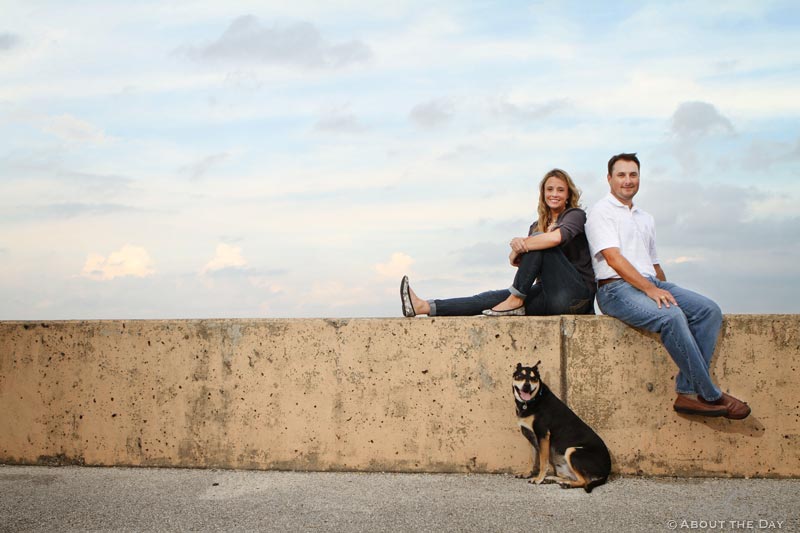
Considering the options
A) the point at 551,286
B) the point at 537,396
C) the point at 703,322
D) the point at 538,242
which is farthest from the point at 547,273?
the point at 703,322

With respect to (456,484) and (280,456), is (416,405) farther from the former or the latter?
(280,456)

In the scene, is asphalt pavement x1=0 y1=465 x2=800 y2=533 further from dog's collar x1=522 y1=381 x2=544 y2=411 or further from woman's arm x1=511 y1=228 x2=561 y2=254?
woman's arm x1=511 y1=228 x2=561 y2=254

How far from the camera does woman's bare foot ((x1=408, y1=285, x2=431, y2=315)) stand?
6605 millimetres

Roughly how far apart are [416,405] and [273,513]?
1.52m

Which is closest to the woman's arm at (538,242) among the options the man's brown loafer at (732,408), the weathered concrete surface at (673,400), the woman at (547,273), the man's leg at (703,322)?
the woman at (547,273)

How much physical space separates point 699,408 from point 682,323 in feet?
2.34

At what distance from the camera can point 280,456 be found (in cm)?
641

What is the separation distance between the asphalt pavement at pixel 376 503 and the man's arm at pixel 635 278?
1.45 metres

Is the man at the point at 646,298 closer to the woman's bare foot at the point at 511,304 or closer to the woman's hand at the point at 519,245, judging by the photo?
the woman's hand at the point at 519,245

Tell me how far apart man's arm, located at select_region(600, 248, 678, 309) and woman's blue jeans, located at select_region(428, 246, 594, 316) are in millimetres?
439

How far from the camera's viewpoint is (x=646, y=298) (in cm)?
601

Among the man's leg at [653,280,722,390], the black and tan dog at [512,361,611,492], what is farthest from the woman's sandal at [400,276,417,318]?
the man's leg at [653,280,722,390]

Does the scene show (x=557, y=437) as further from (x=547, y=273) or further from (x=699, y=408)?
(x=547, y=273)

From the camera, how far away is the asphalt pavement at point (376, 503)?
5.02 metres
